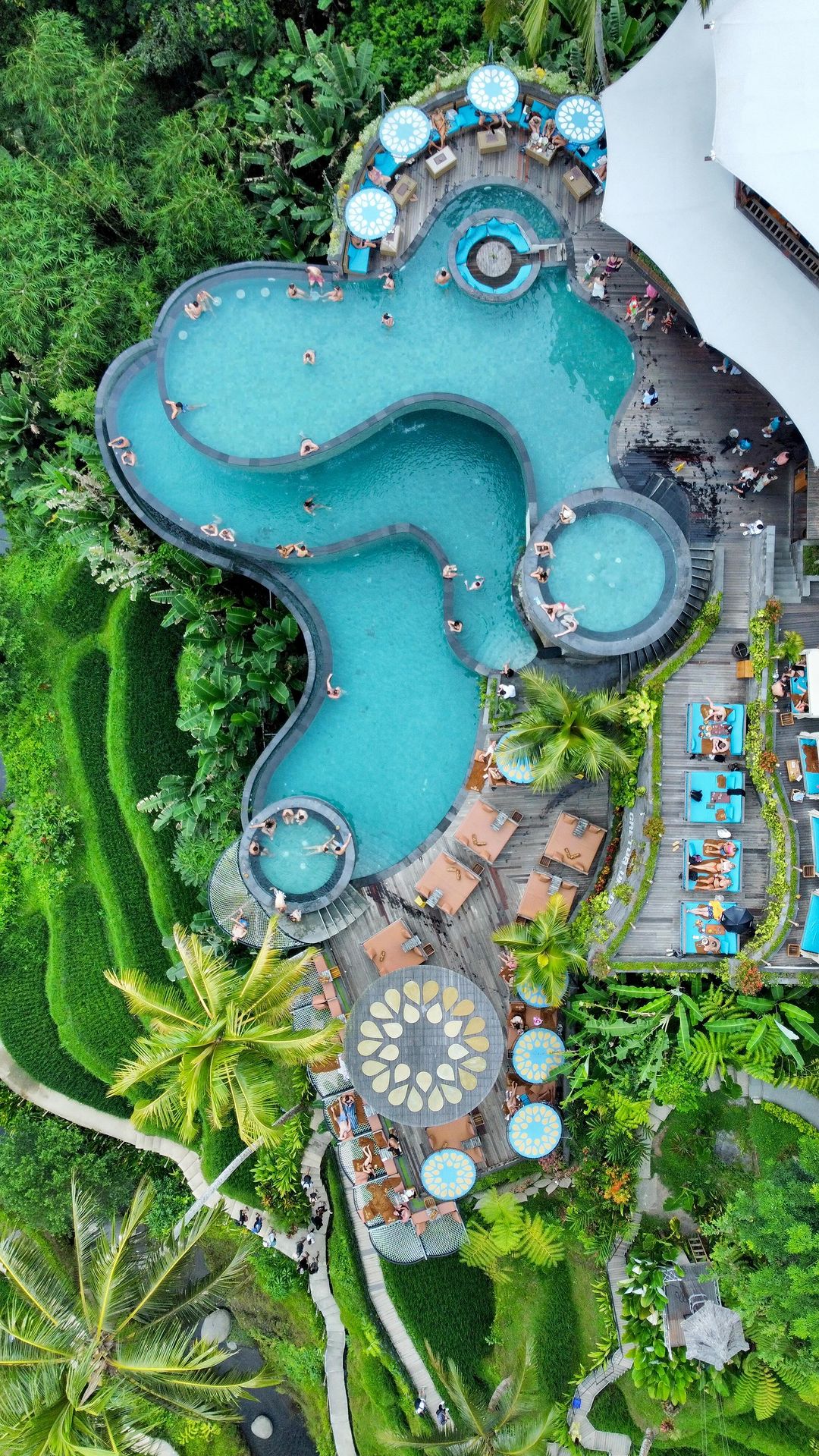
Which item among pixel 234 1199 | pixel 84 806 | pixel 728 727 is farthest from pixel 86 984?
pixel 728 727

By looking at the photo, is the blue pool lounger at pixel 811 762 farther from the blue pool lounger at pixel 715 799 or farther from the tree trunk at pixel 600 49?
the tree trunk at pixel 600 49

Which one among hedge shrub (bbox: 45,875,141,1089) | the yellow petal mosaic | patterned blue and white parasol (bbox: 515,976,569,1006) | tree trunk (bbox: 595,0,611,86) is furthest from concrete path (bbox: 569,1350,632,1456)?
tree trunk (bbox: 595,0,611,86)

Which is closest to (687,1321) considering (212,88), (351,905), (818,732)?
(351,905)

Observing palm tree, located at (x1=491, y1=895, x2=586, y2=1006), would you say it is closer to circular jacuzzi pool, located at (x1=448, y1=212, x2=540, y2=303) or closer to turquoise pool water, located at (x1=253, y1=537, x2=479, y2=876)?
turquoise pool water, located at (x1=253, y1=537, x2=479, y2=876)

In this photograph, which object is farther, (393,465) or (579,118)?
(393,465)

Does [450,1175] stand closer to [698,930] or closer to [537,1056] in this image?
[537,1056]

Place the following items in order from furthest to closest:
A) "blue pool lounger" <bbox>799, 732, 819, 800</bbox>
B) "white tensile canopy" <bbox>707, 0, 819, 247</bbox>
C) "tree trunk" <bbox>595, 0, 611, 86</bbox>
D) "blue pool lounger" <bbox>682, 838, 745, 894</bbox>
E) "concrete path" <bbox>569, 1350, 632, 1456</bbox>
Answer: "concrete path" <bbox>569, 1350, 632, 1456</bbox>
"tree trunk" <bbox>595, 0, 611, 86</bbox>
"blue pool lounger" <bbox>682, 838, 745, 894</bbox>
"blue pool lounger" <bbox>799, 732, 819, 800</bbox>
"white tensile canopy" <bbox>707, 0, 819, 247</bbox>
